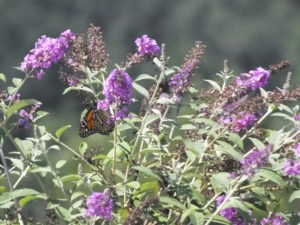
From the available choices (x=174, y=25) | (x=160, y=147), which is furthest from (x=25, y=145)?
(x=174, y=25)

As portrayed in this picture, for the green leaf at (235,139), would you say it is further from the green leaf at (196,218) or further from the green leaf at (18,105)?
the green leaf at (18,105)

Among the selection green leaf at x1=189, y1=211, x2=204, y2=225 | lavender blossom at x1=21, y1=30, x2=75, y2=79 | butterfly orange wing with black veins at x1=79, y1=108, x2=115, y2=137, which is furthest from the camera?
butterfly orange wing with black veins at x1=79, y1=108, x2=115, y2=137

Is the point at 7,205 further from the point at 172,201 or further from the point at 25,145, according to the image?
the point at 172,201

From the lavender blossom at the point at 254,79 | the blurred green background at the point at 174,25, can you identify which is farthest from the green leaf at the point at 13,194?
the blurred green background at the point at 174,25

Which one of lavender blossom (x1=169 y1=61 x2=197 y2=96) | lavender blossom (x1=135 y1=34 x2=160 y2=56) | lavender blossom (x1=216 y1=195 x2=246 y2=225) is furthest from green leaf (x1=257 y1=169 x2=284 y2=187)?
lavender blossom (x1=135 y1=34 x2=160 y2=56)

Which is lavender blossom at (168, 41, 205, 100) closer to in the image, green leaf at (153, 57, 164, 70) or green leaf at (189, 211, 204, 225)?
green leaf at (153, 57, 164, 70)

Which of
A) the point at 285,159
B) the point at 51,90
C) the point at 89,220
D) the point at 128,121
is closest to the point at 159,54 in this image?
the point at 128,121
